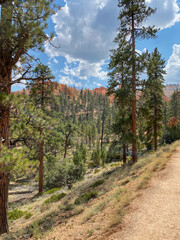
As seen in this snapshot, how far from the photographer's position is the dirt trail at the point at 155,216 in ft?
10.4

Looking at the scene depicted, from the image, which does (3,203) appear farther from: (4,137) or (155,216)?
(155,216)

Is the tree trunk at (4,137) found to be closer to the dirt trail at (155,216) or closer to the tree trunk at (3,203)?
the tree trunk at (3,203)

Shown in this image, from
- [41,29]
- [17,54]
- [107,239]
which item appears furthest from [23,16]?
[107,239]

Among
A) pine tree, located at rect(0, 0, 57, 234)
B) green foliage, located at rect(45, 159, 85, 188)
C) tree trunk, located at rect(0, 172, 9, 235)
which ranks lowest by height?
green foliage, located at rect(45, 159, 85, 188)

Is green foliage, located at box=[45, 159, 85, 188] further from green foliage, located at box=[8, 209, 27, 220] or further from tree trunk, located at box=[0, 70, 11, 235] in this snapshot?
tree trunk, located at box=[0, 70, 11, 235]

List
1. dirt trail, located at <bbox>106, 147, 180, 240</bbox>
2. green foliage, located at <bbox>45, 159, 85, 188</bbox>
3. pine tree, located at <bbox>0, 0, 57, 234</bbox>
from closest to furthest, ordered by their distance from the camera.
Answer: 1. dirt trail, located at <bbox>106, 147, 180, 240</bbox>
2. pine tree, located at <bbox>0, 0, 57, 234</bbox>
3. green foliage, located at <bbox>45, 159, 85, 188</bbox>

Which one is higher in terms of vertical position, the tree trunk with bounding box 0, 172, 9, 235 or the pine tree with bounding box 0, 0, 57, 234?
the pine tree with bounding box 0, 0, 57, 234

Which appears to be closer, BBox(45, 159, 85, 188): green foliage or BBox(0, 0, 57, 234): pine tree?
BBox(0, 0, 57, 234): pine tree

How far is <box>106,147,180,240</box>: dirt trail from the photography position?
3168 mm

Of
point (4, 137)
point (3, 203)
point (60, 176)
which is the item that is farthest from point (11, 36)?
point (60, 176)

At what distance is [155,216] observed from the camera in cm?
379

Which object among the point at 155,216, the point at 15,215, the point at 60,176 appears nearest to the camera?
the point at 155,216

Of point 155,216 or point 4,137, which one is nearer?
point 155,216

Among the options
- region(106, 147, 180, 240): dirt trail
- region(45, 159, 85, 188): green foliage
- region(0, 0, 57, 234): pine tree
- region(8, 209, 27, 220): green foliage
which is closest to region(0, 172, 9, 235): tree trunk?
region(0, 0, 57, 234): pine tree
